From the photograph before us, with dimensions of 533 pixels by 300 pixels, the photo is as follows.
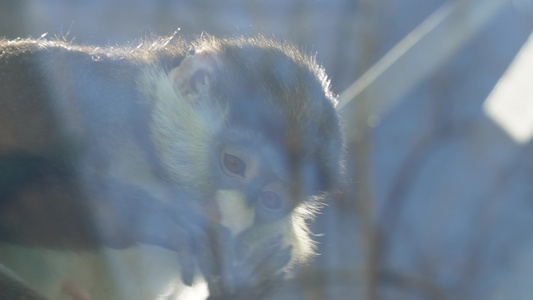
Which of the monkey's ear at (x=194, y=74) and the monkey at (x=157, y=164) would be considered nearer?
the monkey at (x=157, y=164)

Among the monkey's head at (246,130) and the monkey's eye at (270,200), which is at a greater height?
the monkey's head at (246,130)

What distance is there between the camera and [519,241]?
12.5ft

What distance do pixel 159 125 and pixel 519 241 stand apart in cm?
286

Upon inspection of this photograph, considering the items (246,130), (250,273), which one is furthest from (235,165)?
(250,273)

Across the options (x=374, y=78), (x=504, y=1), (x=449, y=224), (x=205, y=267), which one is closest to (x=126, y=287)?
(x=205, y=267)

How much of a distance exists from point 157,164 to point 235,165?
190mm

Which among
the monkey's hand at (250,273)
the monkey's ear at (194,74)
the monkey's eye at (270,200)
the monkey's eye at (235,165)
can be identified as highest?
the monkey's ear at (194,74)

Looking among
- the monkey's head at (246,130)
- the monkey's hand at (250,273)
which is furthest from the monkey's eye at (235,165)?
the monkey's hand at (250,273)

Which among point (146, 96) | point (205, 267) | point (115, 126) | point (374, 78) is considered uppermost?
point (374, 78)

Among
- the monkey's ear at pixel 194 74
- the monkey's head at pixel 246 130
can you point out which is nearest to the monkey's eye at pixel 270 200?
the monkey's head at pixel 246 130

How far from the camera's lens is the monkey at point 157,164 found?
1.50 meters

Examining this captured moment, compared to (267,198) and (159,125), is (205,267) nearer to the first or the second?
(267,198)

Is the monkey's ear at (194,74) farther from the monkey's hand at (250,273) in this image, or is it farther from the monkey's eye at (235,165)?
the monkey's hand at (250,273)

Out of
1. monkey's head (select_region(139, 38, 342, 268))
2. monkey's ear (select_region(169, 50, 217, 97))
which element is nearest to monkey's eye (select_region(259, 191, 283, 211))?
monkey's head (select_region(139, 38, 342, 268))
